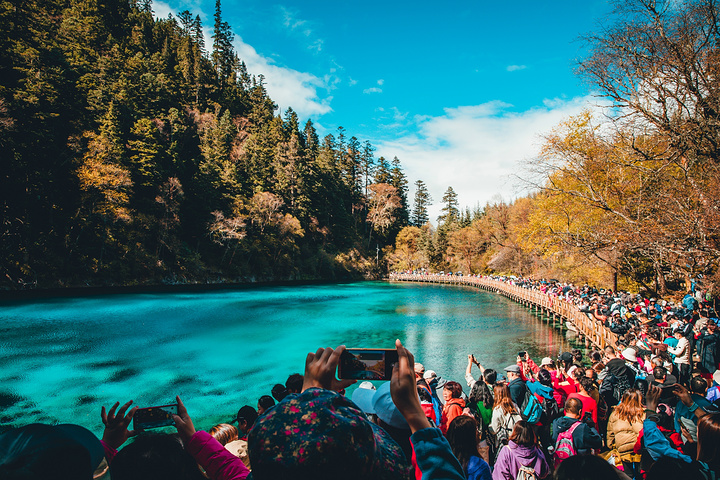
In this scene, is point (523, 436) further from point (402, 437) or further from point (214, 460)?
point (214, 460)

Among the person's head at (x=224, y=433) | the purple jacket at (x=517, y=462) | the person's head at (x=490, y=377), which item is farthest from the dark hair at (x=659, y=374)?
the person's head at (x=224, y=433)

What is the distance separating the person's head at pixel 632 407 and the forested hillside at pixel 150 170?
32777mm

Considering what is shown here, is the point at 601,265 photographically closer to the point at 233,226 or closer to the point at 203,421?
the point at 203,421

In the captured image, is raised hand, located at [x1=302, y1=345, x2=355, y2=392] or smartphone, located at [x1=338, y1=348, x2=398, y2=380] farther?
smartphone, located at [x1=338, y1=348, x2=398, y2=380]

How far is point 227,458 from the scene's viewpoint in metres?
1.30

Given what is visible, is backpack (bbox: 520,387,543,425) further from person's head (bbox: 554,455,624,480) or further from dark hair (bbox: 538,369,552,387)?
person's head (bbox: 554,455,624,480)

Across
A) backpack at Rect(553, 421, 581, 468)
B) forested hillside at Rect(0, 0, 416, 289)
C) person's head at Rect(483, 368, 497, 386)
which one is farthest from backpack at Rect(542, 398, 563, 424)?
forested hillside at Rect(0, 0, 416, 289)

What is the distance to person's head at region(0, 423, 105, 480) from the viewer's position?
886mm

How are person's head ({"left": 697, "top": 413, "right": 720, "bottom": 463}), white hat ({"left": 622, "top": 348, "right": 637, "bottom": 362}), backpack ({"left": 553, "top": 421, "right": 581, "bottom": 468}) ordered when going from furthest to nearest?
white hat ({"left": 622, "top": 348, "right": 637, "bottom": 362}) < backpack ({"left": 553, "top": 421, "right": 581, "bottom": 468}) < person's head ({"left": 697, "top": 413, "right": 720, "bottom": 463})

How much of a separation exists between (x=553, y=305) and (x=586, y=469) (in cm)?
2300

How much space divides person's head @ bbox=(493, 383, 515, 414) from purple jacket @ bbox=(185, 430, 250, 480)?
3310mm

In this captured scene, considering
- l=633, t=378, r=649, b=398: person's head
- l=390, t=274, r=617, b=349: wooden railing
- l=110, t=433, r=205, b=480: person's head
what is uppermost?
l=110, t=433, r=205, b=480: person's head

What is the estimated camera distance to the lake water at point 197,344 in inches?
383

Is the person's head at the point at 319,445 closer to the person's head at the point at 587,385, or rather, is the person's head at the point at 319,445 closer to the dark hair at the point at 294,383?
the dark hair at the point at 294,383
